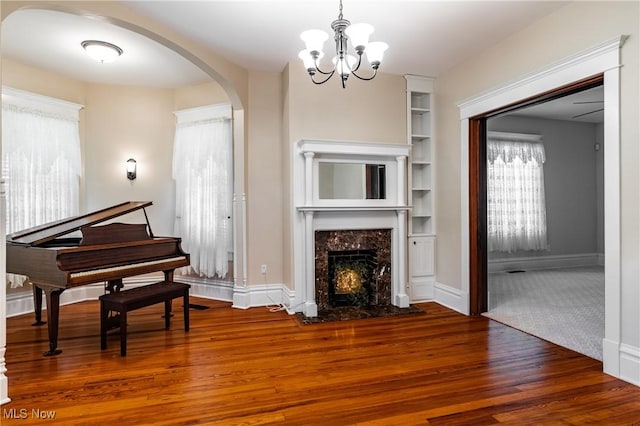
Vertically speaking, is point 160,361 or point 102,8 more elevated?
point 102,8

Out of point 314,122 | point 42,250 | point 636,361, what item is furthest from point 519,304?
point 42,250

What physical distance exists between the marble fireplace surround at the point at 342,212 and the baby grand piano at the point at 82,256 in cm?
136

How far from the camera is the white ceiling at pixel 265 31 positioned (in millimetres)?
3004

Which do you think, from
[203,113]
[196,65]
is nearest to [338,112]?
[196,65]

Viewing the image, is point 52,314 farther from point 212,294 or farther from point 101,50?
point 101,50

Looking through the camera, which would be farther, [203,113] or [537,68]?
[203,113]

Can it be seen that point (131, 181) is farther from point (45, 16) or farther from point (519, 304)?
point (519, 304)

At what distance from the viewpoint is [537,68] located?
127 inches

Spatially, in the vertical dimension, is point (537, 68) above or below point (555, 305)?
above

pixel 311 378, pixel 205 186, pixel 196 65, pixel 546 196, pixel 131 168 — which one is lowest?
pixel 311 378

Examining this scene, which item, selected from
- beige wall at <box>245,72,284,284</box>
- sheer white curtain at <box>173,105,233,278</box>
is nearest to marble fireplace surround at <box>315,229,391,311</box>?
beige wall at <box>245,72,284,284</box>

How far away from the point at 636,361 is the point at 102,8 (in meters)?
4.61

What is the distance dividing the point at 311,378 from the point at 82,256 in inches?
84.2

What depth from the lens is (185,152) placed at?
4.96 meters
